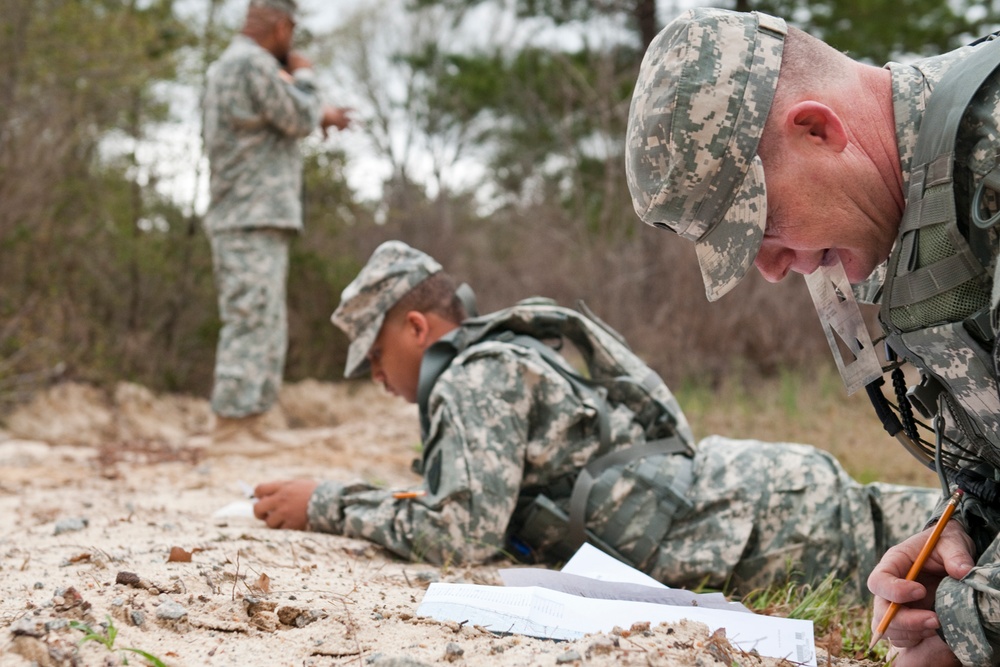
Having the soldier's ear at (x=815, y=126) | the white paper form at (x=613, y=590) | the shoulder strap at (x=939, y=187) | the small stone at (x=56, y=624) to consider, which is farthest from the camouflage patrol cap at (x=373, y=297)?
the shoulder strap at (x=939, y=187)

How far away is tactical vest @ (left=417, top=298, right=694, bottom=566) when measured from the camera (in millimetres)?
2541

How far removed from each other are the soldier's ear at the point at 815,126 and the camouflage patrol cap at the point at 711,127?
0.05m

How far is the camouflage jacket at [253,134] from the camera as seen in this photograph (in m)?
5.30

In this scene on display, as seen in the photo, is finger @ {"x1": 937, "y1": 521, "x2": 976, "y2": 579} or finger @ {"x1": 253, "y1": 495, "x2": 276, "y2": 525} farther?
finger @ {"x1": 253, "y1": 495, "x2": 276, "y2": 525}

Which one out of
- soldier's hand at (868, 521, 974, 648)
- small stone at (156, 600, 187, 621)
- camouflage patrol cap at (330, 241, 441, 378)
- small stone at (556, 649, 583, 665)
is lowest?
small stone at (156, 600, 187, 621)

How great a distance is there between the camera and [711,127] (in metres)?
1.58

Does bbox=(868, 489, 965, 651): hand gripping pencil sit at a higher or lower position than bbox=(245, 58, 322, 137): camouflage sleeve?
lower

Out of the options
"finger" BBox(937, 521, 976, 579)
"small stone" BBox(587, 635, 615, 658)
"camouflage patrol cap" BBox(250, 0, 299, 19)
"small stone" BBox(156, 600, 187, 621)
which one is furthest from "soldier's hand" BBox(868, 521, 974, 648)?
"camouflage patrol cap" BBox(250, 0, 299, 19)

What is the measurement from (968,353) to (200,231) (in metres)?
7.45

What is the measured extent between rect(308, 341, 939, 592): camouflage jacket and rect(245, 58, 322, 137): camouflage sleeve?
10.3ft

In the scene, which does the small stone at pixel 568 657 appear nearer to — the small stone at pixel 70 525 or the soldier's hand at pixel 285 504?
the soldier's hand at pixel 285 504

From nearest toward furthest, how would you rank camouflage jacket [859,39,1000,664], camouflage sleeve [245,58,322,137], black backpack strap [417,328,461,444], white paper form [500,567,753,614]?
camouflage jacket [859,39,1000,664] < white paper form [500,567,753,614] < black backpack strap [417,328,461,444] < camouflage sleeve [245,58,322,137]

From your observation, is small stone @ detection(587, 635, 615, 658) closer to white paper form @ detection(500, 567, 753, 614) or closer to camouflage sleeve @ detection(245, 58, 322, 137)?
white paper form @ detection(500, 567, 753, 614)

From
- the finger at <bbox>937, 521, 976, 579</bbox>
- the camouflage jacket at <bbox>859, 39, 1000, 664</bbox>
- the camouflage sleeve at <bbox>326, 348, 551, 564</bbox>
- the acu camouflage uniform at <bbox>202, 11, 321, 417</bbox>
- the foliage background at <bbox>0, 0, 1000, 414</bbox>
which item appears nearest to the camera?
the camouflage jacket at <bbox>859, 39, 1000, 664</bbox>
